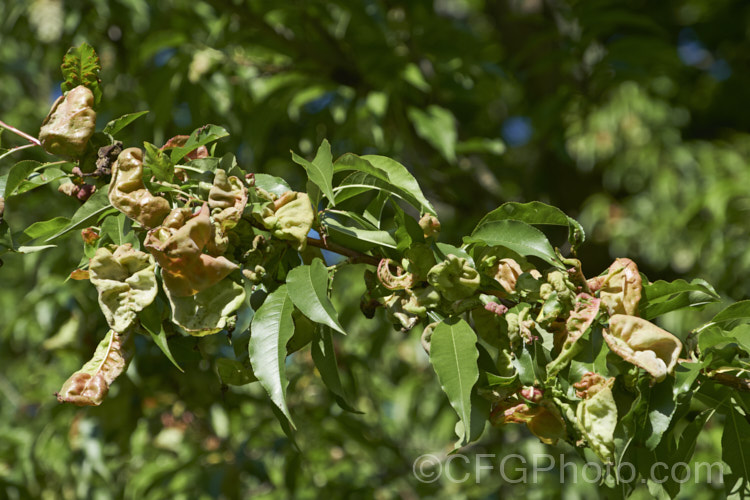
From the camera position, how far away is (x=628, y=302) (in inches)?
33.0

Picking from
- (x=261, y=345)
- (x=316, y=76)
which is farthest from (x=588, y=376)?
(x=316, y=76)

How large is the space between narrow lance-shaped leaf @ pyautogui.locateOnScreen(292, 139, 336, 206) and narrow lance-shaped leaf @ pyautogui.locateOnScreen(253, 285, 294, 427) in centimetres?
14

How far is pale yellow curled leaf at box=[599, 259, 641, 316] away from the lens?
0.84m

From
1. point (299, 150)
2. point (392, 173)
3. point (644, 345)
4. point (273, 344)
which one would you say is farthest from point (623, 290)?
point (299, 150)

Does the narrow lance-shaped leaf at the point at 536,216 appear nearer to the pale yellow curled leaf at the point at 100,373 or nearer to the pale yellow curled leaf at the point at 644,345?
the pale yellow curled leaf at the point at 644,345

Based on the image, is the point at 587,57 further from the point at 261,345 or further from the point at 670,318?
the point at 261,345

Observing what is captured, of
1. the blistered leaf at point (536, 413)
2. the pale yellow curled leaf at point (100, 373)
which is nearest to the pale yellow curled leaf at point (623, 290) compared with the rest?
the blistered leaf at point (536, 413)

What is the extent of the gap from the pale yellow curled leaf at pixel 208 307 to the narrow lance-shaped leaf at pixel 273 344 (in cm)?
3

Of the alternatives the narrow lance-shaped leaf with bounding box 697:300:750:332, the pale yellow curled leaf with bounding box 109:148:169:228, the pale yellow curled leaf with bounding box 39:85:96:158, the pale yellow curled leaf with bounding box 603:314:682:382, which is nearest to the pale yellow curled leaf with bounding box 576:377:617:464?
the pale yellow curled leaf with bounding box 603:314:682:382

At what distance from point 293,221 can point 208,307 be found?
0.14m

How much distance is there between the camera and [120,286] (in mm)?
812

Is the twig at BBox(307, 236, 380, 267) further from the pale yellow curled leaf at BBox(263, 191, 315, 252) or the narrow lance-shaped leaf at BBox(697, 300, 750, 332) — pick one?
the narrow lance-shaped leaf at BBox(697, 300, 750, 332)

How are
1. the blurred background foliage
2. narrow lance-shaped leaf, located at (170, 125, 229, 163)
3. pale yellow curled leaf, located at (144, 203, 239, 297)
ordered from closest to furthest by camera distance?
pale yellow curled leaf, located at (144, 203, 239, 297), narrow lance-shaped leaf, located at (170, 125, 229, 163), the blurred background foliage

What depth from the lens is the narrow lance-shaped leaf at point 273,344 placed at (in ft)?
2.56
